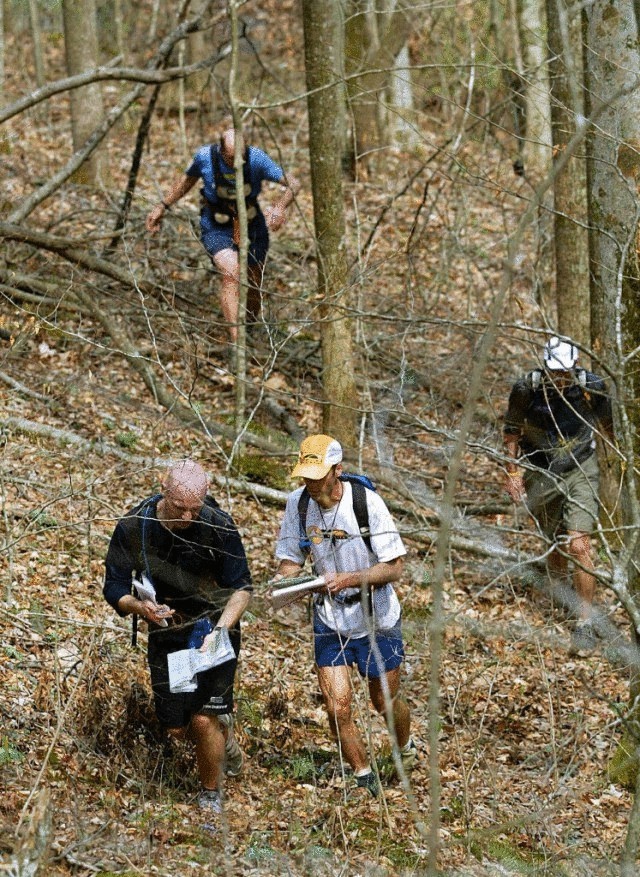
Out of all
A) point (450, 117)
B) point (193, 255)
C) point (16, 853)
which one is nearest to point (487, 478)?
point (193, 255)

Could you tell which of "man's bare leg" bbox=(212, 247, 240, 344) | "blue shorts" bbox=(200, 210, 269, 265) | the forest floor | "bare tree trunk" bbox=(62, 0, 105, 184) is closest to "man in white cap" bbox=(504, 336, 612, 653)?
the forest floor

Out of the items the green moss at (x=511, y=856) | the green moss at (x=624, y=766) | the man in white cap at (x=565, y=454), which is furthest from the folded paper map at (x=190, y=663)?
the man in white cap at (x=565, y=454)

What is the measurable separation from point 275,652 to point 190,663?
6.09 feet

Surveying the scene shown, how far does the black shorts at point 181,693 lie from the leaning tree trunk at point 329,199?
3.25 m

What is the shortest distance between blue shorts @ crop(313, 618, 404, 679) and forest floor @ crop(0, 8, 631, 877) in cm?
20

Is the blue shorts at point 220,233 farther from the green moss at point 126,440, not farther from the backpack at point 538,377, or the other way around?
the backpack at point 538,377

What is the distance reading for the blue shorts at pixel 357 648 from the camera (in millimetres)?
5609

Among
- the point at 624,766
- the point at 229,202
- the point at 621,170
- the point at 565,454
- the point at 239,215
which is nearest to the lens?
the point at 621,170

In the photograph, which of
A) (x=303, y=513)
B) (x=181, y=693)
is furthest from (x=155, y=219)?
(x=181, y=693)

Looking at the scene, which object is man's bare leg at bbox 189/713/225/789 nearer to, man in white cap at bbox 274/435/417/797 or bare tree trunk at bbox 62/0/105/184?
man in white cap at bbox 274/435/417/797

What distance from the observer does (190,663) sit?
209 inches

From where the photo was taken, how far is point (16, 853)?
12.1ft

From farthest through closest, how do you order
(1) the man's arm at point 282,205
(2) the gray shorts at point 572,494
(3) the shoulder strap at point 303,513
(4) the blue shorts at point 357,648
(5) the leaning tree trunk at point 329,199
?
(1) the man's arm at point 282,205, (5) the leaning tree trunk at point 329,199, (2) the gray shorts at point 572,494, (4) the blue shorts at point 357,648, (3) the shoulder strap at point 303,513

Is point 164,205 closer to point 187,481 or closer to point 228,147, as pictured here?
point 228,147
